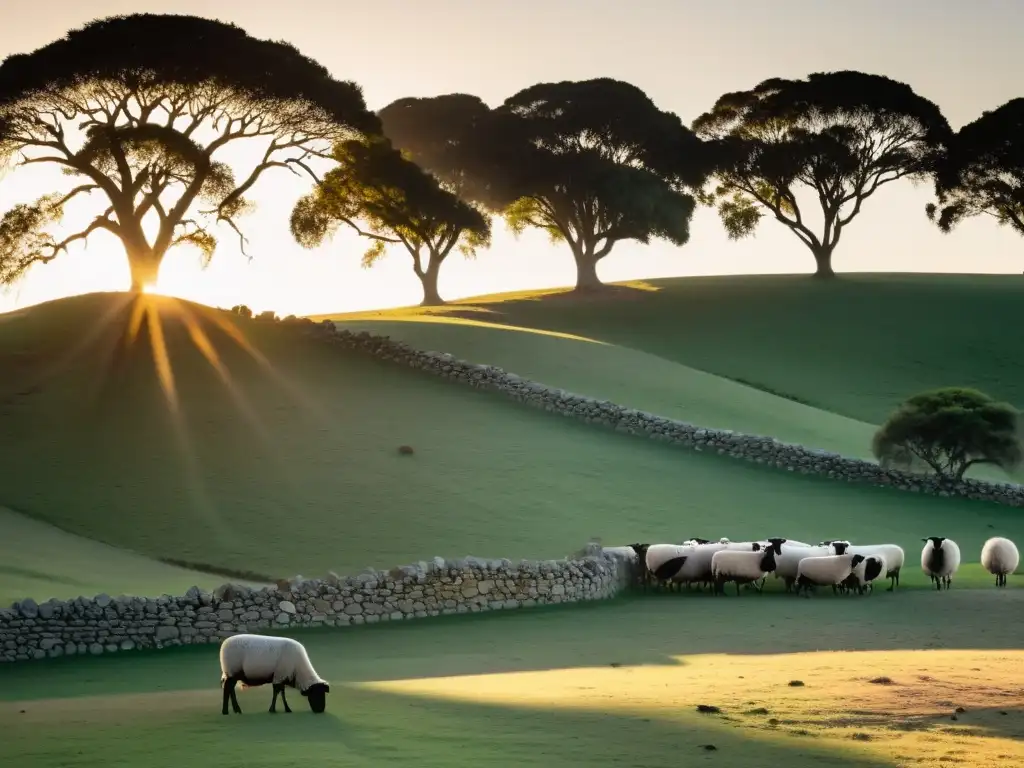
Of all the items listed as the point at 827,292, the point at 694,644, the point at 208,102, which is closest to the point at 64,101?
the point at 208,102

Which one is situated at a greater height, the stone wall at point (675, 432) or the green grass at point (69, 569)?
the stone wall at point (675, 432)

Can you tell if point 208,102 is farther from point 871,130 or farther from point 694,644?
point 871,130

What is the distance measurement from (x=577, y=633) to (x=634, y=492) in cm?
1243

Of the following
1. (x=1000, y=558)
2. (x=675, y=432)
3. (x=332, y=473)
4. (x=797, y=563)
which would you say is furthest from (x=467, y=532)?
(x=675, y=432)

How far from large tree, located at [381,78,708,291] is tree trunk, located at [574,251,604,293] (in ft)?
0.20

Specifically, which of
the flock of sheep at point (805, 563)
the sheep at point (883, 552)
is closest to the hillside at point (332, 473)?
the flock of sheep at point (805, 563)

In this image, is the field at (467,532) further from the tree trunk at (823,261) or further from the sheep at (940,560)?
the tree trunk at (823,261)

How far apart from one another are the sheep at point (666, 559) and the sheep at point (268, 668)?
42.5 feet

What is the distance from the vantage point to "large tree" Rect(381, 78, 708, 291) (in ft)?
254

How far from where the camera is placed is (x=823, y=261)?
88.4m

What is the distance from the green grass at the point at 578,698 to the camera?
38.0ft

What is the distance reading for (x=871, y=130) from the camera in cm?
8288

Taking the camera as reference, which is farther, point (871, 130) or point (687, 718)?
point (871, 130)

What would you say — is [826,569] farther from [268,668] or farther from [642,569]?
[268,668]
